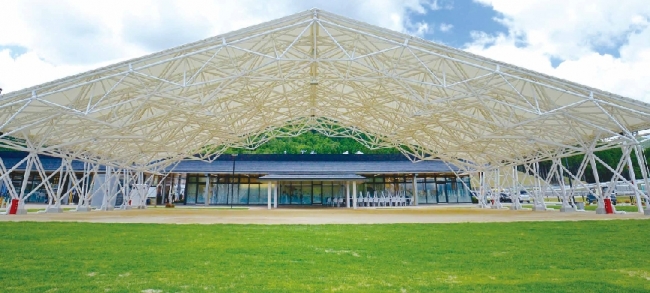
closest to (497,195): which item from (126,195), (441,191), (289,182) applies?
(441,191)

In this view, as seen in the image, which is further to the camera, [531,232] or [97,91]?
[97,91]

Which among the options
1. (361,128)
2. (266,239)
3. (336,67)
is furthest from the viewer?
(361,128)

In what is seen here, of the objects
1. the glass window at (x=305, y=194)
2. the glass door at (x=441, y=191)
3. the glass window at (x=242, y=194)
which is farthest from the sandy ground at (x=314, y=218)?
the glass door at (x=441, y=191)

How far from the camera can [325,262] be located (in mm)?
5902

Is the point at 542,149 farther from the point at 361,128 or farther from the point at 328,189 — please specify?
the point at 328,189

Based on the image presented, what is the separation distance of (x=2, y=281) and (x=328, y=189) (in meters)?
33.0

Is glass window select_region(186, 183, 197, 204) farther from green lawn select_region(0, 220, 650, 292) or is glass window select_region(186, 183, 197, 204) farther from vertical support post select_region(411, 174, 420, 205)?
green lawn select_region(0, 220, 650, 292)

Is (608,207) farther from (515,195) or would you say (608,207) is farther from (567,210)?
(515,195)

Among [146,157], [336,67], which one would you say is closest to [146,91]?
[336,67]

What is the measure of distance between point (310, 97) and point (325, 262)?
17.7 meters

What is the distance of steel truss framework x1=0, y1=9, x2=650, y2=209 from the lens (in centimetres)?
1354

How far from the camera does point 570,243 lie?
25.5 ft

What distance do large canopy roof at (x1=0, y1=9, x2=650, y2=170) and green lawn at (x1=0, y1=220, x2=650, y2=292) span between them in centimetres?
695

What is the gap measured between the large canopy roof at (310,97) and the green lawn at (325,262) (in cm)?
695
